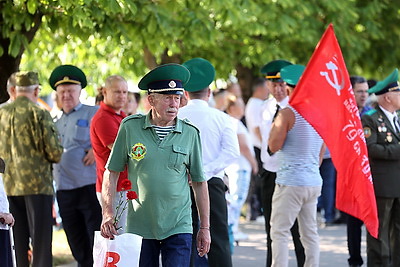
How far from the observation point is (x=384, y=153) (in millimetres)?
9578

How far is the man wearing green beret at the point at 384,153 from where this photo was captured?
962cm

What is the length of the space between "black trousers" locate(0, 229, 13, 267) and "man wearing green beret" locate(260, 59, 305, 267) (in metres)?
3.16

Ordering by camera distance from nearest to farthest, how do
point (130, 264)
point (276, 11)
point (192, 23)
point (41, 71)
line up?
point (130, 264)
point (192, 23)
point (276, 11)
point (41, 71)

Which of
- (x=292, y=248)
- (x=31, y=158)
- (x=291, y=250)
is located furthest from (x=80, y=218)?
(x=292, y=248)

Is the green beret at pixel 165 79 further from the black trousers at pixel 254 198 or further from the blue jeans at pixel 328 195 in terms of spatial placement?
the black trousers at pixel 254 198

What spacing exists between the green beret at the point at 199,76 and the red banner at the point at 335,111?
2.66 feet

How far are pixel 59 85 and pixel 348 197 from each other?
10.3 feet

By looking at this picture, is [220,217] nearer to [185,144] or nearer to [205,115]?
[205,115]

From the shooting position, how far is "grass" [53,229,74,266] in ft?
38.4

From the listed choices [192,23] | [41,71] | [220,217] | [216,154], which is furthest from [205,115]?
[41,71]

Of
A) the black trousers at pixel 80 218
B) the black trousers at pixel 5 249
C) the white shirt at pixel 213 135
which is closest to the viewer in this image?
the black trousers at pixel 5 249

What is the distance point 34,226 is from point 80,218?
693 mm

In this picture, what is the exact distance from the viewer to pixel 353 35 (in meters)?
17.0

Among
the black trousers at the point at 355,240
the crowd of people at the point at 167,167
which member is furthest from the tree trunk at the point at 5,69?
the black trousers at the point at 355,240
